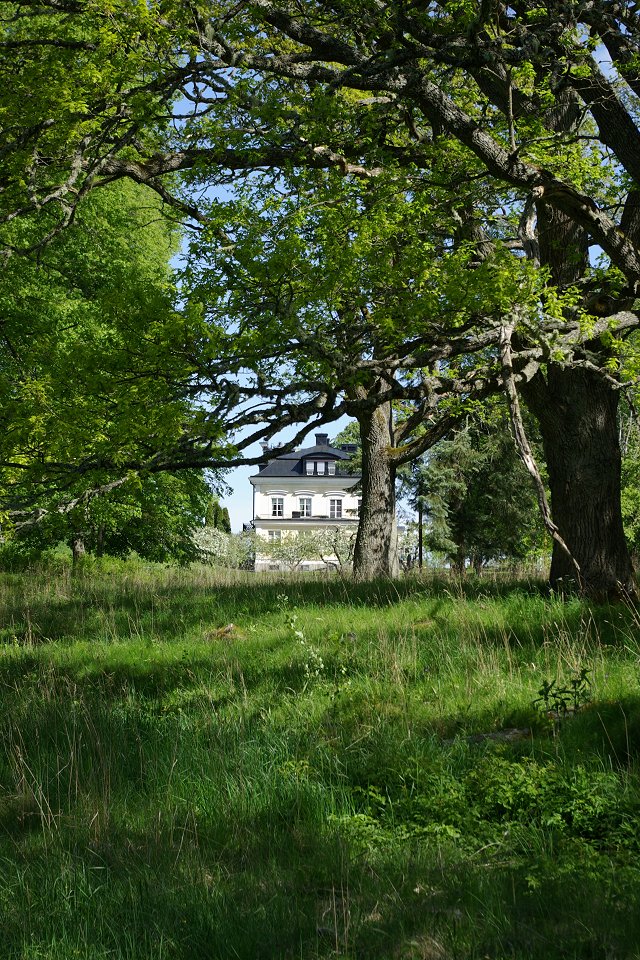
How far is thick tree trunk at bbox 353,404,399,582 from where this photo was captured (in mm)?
15984

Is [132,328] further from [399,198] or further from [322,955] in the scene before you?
[322,955]

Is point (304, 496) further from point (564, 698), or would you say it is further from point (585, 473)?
point (564, 698)

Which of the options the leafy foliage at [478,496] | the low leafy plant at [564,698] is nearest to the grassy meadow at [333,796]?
the low leafy plant at [564,698]

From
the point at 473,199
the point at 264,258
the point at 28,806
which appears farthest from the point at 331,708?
the point at 473,199

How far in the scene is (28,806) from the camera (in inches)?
190

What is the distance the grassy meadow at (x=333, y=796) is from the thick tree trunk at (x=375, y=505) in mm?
7164

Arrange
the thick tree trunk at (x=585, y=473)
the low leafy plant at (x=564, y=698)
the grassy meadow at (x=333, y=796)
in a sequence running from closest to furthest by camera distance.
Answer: the grassy meadow at (x=333, y=796), the low leafy plant at (x=564, y=698), the thick tree trunk at (x=585, y=473)

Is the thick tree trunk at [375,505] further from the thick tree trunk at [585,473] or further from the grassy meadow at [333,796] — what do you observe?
the grassy meadow at [333,796]

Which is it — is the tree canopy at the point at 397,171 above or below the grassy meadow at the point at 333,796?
above

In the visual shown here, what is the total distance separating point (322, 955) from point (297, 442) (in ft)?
19.5

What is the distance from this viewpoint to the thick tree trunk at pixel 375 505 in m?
16.0

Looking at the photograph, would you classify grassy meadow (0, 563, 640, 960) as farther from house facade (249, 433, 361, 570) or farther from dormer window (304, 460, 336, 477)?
dormer window (304, 460, 336, 477)

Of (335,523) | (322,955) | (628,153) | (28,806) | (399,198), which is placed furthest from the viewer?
(335,523)

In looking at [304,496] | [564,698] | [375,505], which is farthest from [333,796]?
[304,496]
